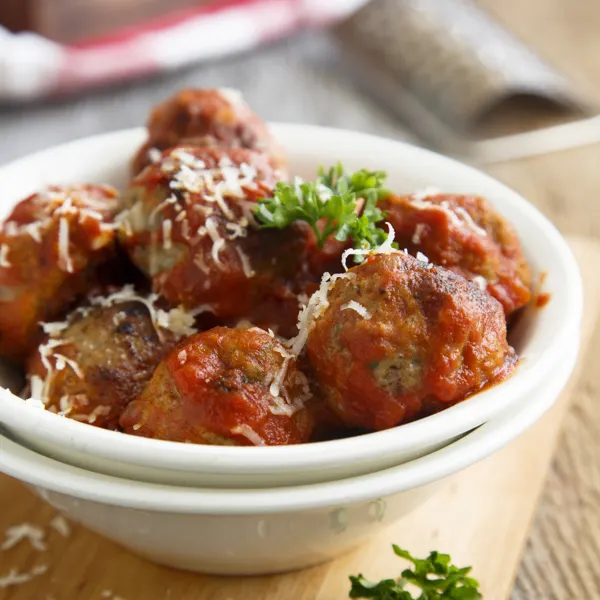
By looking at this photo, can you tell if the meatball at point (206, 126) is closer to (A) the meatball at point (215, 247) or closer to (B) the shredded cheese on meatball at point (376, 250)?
(A) the meatball at point (215, 247)

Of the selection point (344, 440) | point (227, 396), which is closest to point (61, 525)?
point (227, 396)

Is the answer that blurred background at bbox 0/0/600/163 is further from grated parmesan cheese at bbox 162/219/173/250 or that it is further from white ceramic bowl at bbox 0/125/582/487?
grated parmesan cheese at bbox 162/219/173/250

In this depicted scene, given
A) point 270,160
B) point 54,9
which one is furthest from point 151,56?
point 270,160

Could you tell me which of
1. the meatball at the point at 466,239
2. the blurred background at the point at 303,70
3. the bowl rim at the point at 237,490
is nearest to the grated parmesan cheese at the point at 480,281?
the meatball at the point at 466,239

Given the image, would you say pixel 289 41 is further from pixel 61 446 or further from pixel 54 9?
pixel 61 446

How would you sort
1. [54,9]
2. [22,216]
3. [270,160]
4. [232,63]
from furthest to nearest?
[232,63], [54,9], [270,160], [22,216]

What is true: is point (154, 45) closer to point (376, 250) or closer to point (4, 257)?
point (4, 257)
